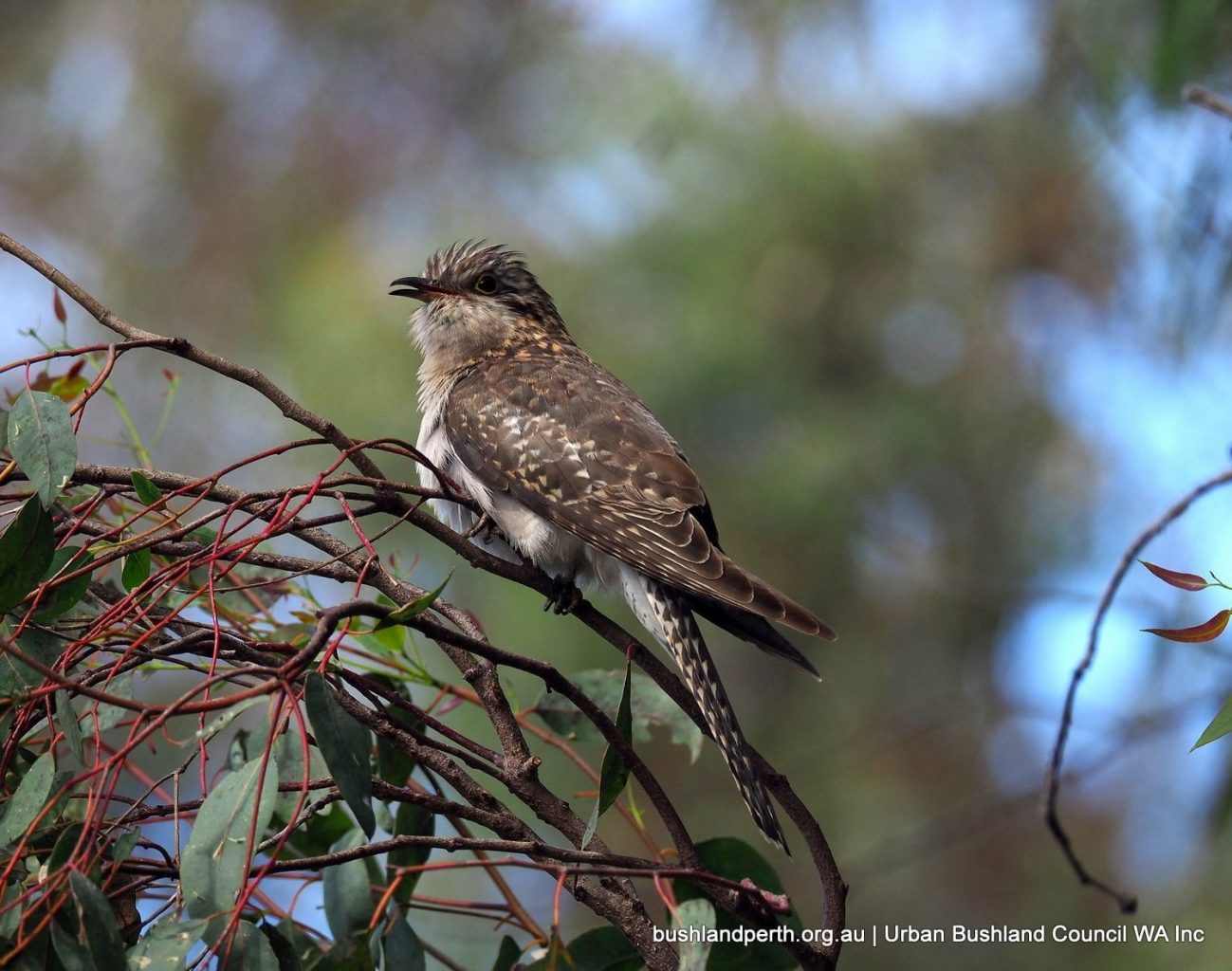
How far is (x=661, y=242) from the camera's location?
302 inches

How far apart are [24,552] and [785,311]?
6.69 meters

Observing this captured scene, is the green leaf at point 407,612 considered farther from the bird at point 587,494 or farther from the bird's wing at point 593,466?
the bird's wing at point 593,466

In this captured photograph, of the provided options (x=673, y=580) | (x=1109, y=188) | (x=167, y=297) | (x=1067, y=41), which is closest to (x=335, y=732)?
(x=673, y=580)

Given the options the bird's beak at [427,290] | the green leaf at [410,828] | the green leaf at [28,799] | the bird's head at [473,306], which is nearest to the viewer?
the green leaf at [28,799]

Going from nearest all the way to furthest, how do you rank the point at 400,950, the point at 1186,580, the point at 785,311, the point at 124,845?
the point at 1186,580, the point at 124,845, the point at 400,950, the point at 785,311

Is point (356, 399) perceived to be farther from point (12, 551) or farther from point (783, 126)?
point (12, 551)

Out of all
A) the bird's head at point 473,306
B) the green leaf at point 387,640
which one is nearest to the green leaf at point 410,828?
the green leaf at point 387,640

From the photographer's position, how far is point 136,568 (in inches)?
77.6

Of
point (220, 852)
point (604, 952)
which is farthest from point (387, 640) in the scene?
point (220, 852)

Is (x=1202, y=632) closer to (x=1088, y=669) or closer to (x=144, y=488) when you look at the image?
(x=1088, y=669)

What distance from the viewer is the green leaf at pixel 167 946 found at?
1.55 metres

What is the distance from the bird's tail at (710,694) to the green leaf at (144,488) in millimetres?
973

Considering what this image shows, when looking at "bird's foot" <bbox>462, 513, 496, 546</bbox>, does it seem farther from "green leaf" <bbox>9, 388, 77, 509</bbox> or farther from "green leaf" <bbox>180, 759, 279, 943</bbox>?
"green leaf" <bbox>180, 759, 279, 943</bbox>

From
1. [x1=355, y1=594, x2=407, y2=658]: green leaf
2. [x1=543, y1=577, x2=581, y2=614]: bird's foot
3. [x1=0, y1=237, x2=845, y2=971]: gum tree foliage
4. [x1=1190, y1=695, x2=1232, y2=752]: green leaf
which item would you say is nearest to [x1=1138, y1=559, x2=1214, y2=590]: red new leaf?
[x1=1190, y1=695, x2=1232, y2=752]: green leaf
